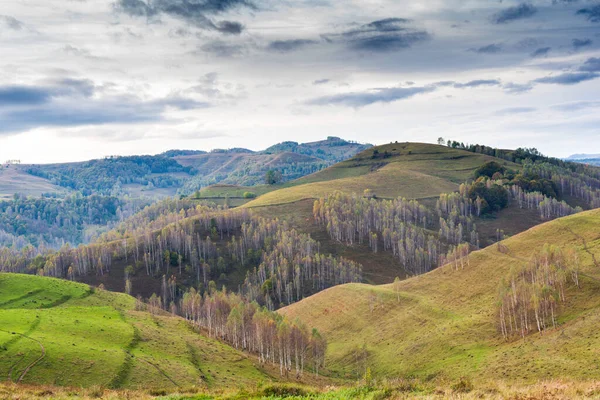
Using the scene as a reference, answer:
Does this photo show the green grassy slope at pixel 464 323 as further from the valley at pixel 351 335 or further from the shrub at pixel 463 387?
the shrub at pixel 463 387

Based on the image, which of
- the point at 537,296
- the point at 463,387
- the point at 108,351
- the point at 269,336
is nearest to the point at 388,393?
the point at 463,387

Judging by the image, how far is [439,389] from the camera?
3653cm

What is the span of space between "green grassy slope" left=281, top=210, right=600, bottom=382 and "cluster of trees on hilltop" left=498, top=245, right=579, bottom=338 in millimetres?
2120

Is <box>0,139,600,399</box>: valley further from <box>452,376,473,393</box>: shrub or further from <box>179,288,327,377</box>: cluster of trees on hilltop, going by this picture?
<box>179,288,327,377</box>: cluster of trees on hilltop

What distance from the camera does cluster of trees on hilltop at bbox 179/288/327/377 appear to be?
9306 centimetres

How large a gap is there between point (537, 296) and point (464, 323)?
16324 mm

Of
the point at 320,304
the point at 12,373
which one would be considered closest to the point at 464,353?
the point at 320,304

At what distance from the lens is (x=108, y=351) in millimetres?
70188

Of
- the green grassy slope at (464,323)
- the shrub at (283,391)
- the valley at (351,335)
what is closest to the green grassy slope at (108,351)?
the valley at (351,335)

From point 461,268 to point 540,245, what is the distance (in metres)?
21.2

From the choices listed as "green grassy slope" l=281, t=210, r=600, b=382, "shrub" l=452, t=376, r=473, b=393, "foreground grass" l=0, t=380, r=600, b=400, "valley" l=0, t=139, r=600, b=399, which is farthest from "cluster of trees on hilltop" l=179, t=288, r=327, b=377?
"shrub" l=452, t=376, r=473, b=393

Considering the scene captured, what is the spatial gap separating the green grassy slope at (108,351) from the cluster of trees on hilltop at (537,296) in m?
48.6

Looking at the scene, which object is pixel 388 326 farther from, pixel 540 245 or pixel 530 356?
pixel 540 245

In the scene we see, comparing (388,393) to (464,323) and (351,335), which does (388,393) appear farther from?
(351,335)
